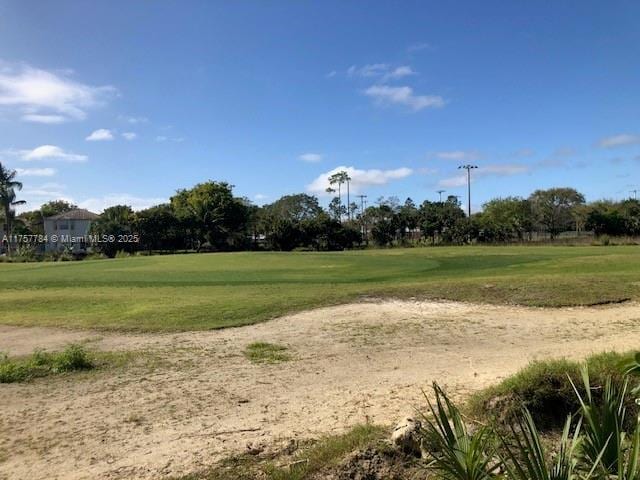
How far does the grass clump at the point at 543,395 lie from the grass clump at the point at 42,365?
21.6ft

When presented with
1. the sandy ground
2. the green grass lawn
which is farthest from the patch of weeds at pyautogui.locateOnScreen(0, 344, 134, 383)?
the green grass lawn

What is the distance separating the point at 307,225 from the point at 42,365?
7117 centimetres

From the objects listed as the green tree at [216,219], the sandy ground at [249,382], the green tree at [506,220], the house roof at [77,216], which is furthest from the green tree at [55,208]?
the sandy ground at [249,382]

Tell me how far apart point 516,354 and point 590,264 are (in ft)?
68.2

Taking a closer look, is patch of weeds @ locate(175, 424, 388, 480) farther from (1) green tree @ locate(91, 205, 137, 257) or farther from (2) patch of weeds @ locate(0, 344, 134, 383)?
(1) green tree @ locate(91, 205, 137, 257)

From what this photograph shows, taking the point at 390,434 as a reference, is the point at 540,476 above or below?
above

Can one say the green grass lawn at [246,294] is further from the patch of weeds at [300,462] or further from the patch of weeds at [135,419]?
A: the patch of weeds at [300,462]

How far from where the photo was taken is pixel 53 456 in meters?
5.80

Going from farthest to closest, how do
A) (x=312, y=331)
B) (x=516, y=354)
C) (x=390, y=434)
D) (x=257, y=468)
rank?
(x=312, y=331), (x=516, y=354), (x=390, y=434), (x=257, y=468)

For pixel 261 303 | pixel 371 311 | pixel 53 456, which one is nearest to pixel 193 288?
pixel 261 303

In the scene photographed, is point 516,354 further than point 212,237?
No

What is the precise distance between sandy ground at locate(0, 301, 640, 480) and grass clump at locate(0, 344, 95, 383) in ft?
1.25

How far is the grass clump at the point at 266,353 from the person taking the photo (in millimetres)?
10156

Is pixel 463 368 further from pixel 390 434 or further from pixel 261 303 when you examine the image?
pixel 261 303
